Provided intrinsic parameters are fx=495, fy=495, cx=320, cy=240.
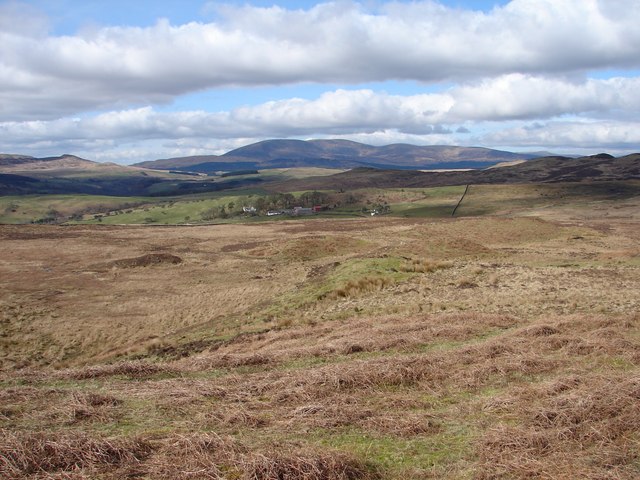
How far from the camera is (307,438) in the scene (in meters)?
9.41

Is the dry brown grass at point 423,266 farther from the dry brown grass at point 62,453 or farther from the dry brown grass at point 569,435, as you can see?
the dry brown grass at point 62,453

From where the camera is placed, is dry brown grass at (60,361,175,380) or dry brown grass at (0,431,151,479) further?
dry brown grass at (60,361,175,380)

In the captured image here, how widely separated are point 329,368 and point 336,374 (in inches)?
35.2

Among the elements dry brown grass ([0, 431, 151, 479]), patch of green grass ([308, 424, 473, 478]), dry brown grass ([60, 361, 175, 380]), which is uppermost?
dry brown grass ([0, 431, 151, 479])

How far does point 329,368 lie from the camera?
13758mm

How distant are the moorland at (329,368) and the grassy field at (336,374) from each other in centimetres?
6

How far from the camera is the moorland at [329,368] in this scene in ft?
27.0

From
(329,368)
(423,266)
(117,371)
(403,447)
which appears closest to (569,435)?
(403,447)

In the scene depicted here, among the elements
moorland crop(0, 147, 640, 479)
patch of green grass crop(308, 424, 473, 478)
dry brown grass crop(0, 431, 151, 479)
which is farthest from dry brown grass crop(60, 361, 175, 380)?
patch of green grass crop(308, 424, 473, 478)

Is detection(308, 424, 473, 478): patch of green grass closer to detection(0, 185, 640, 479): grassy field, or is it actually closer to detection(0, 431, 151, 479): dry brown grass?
detection(0, 185, 640, 479): grassy field

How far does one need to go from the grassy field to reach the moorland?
0.19 ft

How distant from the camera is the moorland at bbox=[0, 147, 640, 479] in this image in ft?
27.0

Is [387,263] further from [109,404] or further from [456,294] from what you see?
[109,404]

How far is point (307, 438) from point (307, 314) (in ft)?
65.3
